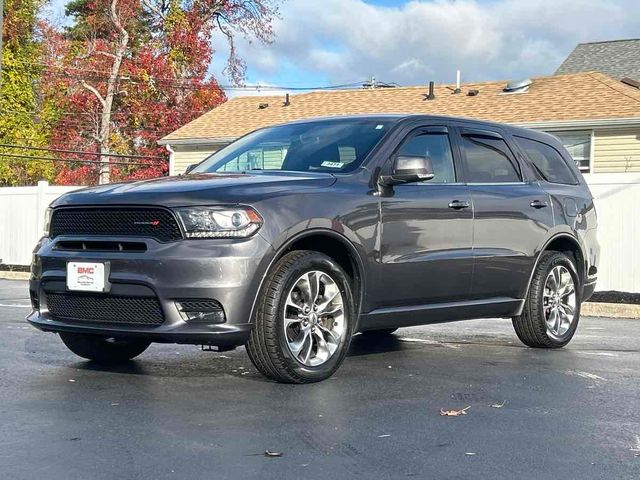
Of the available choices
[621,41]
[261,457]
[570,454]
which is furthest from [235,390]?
[621,41]

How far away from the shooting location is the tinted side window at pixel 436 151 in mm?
7164

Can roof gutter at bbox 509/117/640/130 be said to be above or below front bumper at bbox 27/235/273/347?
above

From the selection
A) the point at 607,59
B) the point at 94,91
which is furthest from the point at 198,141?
the point at 607,59

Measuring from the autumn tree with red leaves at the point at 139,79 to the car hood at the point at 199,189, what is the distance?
28287 millimetres

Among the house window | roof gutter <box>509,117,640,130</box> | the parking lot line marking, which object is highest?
roof gutter <box>509,117,640,130</box>

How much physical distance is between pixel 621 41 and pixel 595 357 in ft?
85.0

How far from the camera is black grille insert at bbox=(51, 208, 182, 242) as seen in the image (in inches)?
225

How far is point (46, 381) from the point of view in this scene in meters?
6.07

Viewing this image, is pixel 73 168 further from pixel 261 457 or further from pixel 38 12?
pixel 261 457

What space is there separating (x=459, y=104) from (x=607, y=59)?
8651 millimetres

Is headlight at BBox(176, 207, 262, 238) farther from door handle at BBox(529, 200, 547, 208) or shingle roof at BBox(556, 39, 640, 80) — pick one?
shingle roof at BBox(556, 39, 640, 80)

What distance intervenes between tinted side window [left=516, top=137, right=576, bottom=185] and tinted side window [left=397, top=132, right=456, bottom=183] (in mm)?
Answer: 1187

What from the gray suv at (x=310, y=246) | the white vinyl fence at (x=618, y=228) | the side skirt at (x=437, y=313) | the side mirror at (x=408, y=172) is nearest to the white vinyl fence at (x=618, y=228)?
the white vinyl fence at (x=618, y=228)

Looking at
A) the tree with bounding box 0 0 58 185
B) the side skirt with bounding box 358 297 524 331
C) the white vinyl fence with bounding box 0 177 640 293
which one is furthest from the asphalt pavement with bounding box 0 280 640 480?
the tree with bounding box 0 0 58 185
